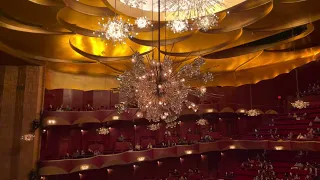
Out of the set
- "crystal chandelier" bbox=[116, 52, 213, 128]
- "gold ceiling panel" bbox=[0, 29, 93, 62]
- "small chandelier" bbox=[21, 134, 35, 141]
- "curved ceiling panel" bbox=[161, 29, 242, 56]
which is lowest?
"small chandelier" bbox=[21, 134, 35, 141]

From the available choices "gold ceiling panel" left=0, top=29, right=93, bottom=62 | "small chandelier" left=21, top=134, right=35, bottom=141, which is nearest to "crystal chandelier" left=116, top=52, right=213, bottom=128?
"gold ceiling panel" left=0, top=29, right=93, bottom=62

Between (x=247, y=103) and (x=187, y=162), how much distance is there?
572cm

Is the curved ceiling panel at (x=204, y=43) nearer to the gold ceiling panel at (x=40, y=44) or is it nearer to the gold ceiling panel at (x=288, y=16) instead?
the gold ceiling panel at (x=288, y=16)

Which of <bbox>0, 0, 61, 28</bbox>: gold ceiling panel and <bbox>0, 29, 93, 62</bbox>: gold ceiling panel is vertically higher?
<bbox>0, 0, 61, 28</bbox>: gold ceiling panel

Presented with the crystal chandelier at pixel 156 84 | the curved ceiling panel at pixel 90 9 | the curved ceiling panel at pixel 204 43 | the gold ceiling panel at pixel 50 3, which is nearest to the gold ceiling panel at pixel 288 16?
the curved ceiling panel at pixel 204 43

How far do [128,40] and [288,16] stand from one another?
6.10m

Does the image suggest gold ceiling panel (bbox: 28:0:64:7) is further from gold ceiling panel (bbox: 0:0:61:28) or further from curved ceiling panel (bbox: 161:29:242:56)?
curved ceiling panel (bbox: 161:29:242:56)

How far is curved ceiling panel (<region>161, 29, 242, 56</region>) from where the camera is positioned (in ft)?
37.0

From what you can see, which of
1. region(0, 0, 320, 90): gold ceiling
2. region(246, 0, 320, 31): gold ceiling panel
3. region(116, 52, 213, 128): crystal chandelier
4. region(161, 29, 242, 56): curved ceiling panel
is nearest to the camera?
region(116, 52, 213, 128): crystal chandelier

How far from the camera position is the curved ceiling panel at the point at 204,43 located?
1129 cm

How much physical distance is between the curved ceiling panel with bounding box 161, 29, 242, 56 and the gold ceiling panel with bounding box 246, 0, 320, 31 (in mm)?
1009

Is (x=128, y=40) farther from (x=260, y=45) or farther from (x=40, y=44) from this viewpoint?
(x=260, y=45)

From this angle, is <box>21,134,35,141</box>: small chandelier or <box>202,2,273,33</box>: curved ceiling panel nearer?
<box>202,2,273,33</box>: curved ceiling panel

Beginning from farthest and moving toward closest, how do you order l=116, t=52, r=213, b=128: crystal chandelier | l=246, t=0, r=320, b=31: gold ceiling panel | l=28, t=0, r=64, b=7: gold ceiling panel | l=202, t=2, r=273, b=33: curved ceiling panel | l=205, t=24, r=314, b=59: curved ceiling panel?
1. l=205, t=24, r=314, b=59: curved ceiling panel
2. l=202, t=2, r=273, b=33: curved ceiling panel
3. l=246, t=0, r=320, b=31: gold ceiling panel
4. l=28, t=0, r=64, b=7: gold ceiling panel
5. l=116, t=52, r=213, b=128: crystal chandelier
